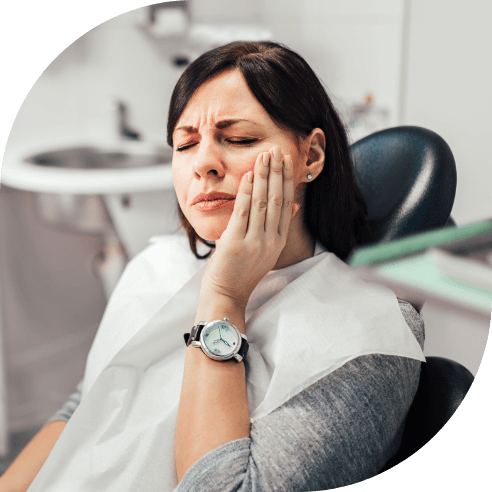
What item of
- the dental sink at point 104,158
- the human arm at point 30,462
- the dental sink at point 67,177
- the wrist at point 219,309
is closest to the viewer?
the wrist at point 219,309

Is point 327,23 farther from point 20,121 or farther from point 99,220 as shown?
point 20,121

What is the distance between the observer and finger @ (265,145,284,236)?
24.4 inches

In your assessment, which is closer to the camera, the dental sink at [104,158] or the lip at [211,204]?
the lip at [211,204]

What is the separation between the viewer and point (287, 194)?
642 millimetres

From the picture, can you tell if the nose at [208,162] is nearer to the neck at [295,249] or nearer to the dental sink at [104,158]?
the neck at [295,249]

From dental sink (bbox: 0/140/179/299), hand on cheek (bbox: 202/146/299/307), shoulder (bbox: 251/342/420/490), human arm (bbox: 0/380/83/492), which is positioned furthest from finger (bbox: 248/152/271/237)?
dental sink (bbox: 0/140/179/299)

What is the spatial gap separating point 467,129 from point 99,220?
98cm

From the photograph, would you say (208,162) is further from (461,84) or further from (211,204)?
(461,84)

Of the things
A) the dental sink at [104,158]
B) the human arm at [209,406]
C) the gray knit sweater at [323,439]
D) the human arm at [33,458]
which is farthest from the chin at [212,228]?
the dental sink at [104,158]

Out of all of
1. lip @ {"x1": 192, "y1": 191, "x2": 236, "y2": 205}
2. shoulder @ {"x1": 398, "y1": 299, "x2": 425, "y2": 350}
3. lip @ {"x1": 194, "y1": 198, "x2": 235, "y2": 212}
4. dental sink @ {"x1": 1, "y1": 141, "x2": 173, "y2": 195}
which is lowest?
shoulder @ {"x1": 398, "y1": 299, "x2": 425, "y2": 350}

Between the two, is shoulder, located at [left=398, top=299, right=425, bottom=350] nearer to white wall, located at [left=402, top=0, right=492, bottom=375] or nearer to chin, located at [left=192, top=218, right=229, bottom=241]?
white wall, located at [left=402, top=0, right=492, bottom=375]

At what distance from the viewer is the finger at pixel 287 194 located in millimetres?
634

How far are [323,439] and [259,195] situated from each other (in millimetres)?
297

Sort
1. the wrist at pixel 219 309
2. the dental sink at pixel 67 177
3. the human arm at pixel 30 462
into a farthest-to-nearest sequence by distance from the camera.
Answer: the dental sink at pixel 67 177
the human arm at pixel 30 462
the wrist at pixel 219 309
